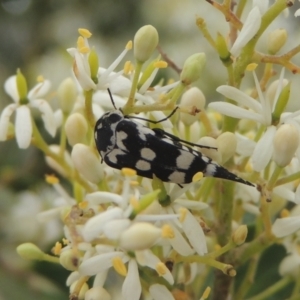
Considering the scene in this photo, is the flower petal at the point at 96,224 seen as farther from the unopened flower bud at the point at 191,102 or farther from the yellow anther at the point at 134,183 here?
the unopened flower bud at the point at 191,102

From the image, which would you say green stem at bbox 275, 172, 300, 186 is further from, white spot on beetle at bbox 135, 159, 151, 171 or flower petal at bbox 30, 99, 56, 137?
flower petal at bbox 30, 99, 56, 137

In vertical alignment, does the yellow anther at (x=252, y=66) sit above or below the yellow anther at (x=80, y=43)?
above

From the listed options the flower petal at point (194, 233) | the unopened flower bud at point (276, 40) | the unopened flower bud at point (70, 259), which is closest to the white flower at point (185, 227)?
the flower petal at point (194, 233)

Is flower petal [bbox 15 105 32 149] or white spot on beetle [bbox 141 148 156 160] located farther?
flower petal [bbox 15 105 32 149]

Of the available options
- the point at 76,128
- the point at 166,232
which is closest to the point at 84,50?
the point at 76,128

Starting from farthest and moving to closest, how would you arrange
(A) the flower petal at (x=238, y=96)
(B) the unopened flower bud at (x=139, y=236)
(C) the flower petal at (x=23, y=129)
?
(C) the flower petal at (x=23, y=129) → (A) the flower petal at (x=238, y=96) → (B) the unopened flower bud at (x=139, y=236)

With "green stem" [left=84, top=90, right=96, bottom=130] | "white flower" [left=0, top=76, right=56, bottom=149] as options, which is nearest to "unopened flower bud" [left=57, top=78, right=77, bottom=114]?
"white flower" [left=0, top=76, right=56, bottom=149]
